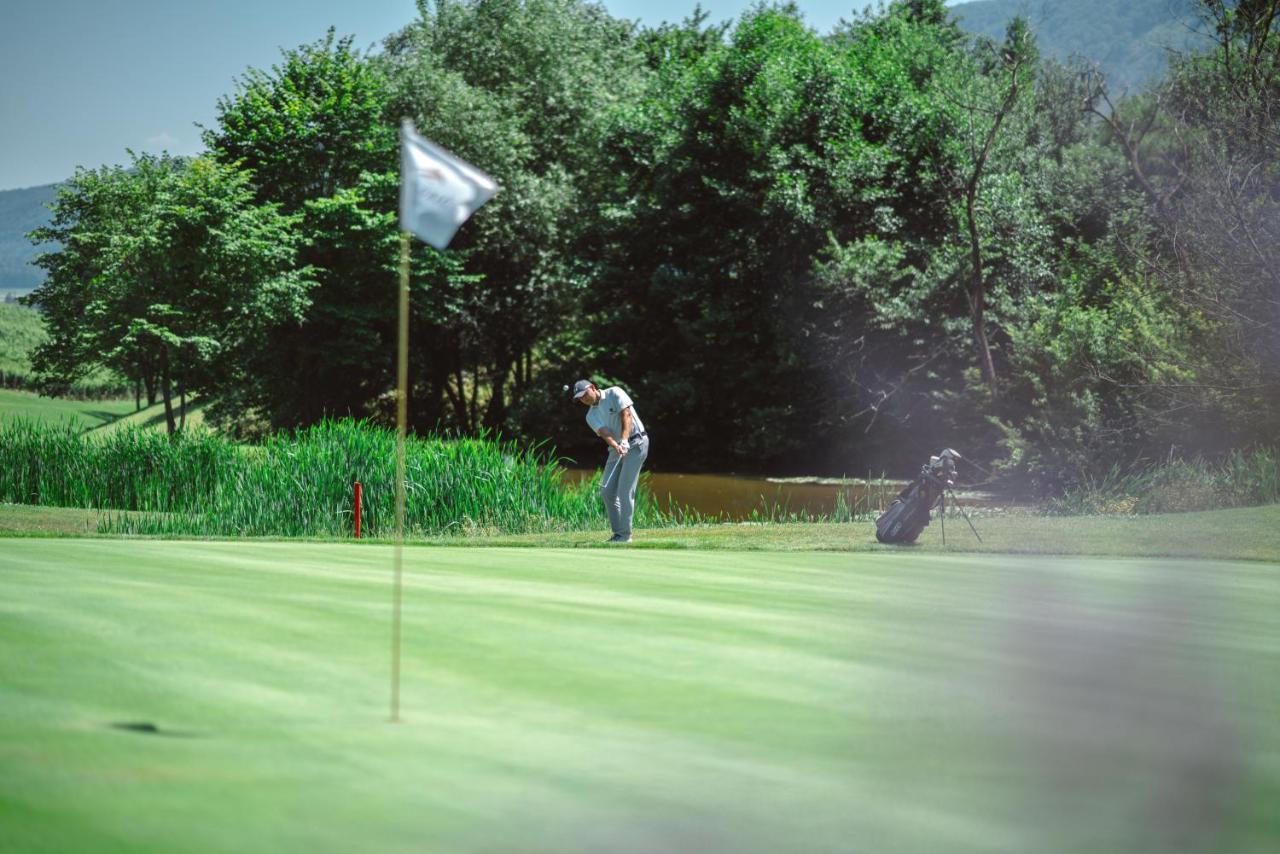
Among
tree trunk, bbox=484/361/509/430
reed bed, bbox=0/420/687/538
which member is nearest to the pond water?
reed bed, bbox=0/420/687/538

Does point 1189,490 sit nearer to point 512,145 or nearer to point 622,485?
point 622,485

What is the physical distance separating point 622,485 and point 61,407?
67.4 meters

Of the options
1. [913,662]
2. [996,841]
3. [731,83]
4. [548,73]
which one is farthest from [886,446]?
[996,841]

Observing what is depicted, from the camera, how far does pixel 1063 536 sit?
15.2 meters

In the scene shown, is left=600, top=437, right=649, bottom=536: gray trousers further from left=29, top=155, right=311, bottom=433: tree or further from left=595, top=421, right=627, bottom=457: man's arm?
left=29, top=155, right=311, bottom=433: tree

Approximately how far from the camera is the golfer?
14828 mm

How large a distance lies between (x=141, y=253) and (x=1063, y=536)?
29.5 m

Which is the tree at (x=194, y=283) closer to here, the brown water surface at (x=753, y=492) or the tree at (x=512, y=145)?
the tree at (x=512, y=145)

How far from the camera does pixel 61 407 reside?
74188mm

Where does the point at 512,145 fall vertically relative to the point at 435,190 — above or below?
above

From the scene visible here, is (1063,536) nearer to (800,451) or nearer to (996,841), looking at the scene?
(996,841)

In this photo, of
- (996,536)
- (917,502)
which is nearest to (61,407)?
(996,536)

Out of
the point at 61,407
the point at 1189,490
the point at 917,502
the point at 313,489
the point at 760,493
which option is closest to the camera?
the point at 917,502

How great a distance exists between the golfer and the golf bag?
2.88 m
